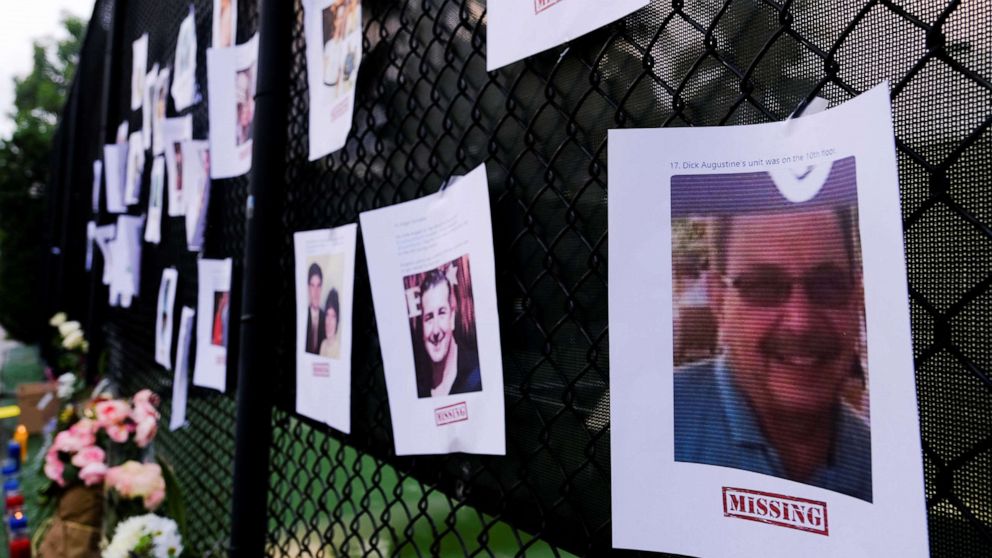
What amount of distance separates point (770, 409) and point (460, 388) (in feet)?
1.71

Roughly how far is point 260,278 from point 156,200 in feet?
5.50

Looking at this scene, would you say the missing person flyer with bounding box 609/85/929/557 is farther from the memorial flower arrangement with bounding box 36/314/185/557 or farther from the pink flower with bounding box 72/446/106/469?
the pink flower with bounding box 72/446/106/469

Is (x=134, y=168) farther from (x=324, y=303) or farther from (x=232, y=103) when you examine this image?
(x=324, y=303)

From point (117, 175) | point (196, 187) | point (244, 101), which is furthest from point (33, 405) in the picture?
point (244, 101)

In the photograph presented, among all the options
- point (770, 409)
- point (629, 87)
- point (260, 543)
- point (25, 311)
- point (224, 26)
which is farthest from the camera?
point (25, 311)

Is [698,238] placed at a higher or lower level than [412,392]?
higher

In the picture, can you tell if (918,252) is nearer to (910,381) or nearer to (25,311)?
(910,381)

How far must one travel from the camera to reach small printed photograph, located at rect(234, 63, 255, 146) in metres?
2.00

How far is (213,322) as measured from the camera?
7.17 ft

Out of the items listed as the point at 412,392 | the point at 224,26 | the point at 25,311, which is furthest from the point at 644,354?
the point at 25,311

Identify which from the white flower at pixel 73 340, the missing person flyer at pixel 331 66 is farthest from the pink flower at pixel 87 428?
the missing person flyer at pixel 331 66

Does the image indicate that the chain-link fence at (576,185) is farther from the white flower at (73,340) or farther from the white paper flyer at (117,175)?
the white flower at (73,340)

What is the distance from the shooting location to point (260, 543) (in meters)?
1.78

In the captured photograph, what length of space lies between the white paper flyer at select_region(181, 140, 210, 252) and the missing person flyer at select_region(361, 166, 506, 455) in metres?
1.28
